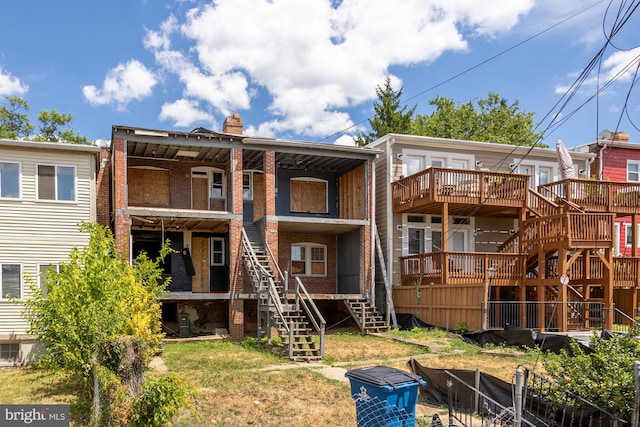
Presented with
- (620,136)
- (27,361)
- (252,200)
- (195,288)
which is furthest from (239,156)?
(620,136)

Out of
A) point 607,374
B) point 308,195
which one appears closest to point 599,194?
point 308,195

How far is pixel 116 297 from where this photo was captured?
387 inches

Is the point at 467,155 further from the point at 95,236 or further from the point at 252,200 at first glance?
the point at 95,236

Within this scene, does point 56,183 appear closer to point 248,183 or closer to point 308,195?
point 248,183

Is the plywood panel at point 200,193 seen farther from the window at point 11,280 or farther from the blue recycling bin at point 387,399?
the blue recycling bin at point 387,399

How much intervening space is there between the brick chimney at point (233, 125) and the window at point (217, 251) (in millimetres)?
5086

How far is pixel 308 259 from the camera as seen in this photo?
24.8m

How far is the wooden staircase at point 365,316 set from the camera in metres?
21.2

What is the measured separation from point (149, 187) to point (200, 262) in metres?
3.70

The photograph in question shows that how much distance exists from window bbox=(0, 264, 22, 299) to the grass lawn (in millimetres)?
2478

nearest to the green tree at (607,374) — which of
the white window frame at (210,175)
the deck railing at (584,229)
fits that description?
the deck railing at (584,229)

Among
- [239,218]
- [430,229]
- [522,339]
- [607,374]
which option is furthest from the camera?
[430,229]

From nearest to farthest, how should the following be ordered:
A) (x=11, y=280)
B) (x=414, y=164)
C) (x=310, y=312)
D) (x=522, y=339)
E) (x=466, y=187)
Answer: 1. (x=522, y=339)
2. (x=11, y=280)
3. (x=310, y=312)
4. (x=466, y=187)
5. (x=414, y=164)

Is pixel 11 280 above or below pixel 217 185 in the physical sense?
below
